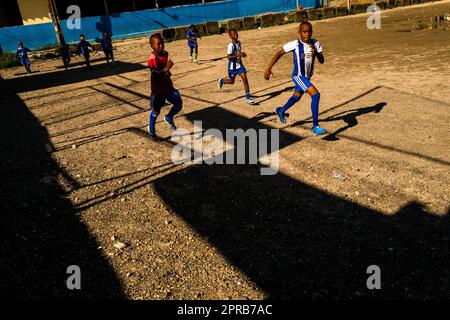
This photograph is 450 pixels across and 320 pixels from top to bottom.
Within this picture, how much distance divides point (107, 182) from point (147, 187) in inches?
27.4

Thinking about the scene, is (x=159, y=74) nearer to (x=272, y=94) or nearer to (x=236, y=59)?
(x=236, y=59)

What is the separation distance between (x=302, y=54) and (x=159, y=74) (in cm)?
260

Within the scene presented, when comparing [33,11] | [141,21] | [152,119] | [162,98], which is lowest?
[152,119]

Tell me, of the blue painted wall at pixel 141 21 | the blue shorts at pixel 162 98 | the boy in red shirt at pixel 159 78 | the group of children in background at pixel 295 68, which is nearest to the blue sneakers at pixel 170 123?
the boy in red shirt at pixel 159 78

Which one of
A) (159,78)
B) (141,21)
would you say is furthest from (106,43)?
(141,21)

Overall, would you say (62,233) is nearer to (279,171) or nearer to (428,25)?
(279,171)

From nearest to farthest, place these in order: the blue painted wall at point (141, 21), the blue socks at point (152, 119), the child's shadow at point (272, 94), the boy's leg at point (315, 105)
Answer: the boy's leg at point (315, 105) < the blue socks at point (152, 119) < the child's shadow at point (272, 94) < the blue painted wall at point (141, 21)

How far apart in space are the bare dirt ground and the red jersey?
39.3 inches

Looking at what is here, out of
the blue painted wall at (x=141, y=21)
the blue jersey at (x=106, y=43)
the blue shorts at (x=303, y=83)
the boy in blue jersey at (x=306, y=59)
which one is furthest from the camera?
the blue painted wall at (x=141, y=21)

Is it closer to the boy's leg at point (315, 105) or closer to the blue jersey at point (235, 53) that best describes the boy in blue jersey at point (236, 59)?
the blue jersey at point (235, 53)

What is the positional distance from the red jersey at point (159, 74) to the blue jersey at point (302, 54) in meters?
2.21

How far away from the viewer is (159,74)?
6906mm

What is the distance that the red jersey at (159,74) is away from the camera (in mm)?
6773

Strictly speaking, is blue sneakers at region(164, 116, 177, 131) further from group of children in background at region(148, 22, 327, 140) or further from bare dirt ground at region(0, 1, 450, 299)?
group of children in background at region(148, 22, 327, 140)
